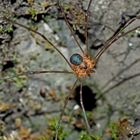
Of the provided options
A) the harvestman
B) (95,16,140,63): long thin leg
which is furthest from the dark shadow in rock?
(95,16,140,63): long thin leg

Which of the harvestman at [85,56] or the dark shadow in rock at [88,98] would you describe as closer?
the harvestman at [85,56]

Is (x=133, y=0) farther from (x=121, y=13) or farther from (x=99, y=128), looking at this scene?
(x=99, y=128)

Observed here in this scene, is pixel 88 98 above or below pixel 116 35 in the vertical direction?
below

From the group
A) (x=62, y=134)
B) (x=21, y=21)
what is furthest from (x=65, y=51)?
(x=62, y=134)

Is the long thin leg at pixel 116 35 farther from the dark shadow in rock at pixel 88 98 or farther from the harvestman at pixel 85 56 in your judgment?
the dark shadow in rock at pixel 88 98

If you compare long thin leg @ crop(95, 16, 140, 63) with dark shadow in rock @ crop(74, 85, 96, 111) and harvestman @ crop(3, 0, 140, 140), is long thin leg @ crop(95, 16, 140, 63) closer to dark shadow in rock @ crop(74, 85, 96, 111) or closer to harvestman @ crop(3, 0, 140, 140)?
harvestman @ crop(3, 0, 140, 140)

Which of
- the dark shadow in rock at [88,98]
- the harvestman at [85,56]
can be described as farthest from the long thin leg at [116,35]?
the dark shadow in rock at [88,98]

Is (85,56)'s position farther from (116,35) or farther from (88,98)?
(88,98)

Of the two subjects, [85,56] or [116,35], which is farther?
[85,56]

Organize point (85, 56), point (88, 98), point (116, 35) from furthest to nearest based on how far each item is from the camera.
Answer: point (88, 98) < point (85, 56) < point (116, 35)

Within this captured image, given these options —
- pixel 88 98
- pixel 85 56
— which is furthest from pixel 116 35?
pixel 88 98

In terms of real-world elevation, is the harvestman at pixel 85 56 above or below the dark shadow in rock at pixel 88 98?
above
